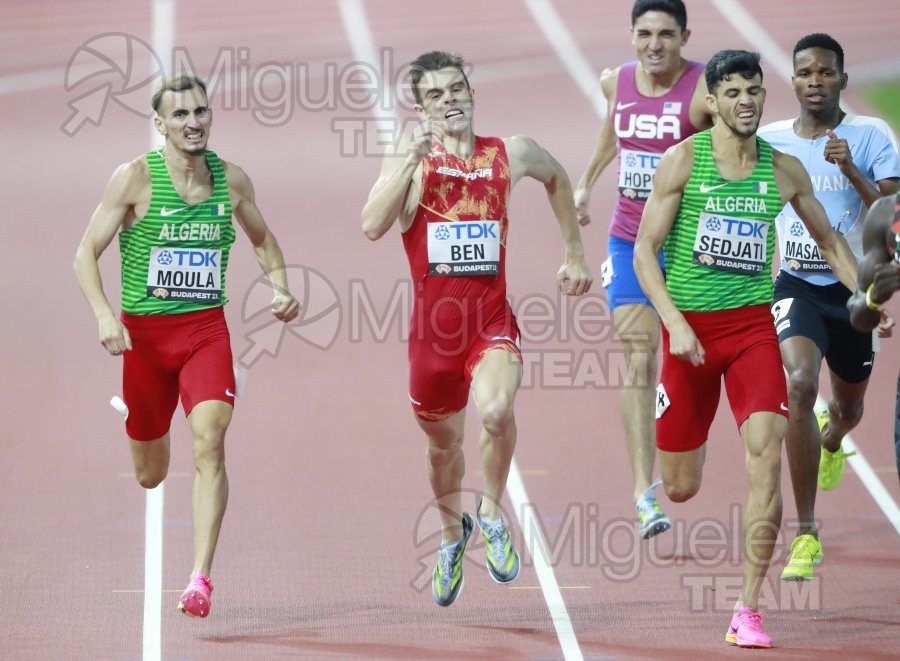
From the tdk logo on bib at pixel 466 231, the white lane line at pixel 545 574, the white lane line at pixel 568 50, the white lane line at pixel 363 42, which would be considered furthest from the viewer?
the white lane line at pixel 568 50

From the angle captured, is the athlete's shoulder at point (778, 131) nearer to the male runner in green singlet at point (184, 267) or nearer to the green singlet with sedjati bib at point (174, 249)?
the male runner in green singlet at point (184, 267)

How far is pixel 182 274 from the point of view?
23.1 feet

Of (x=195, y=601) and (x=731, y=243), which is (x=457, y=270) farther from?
(x=195, y=601)

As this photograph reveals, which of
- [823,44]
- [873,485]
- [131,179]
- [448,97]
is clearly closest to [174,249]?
[131,179]

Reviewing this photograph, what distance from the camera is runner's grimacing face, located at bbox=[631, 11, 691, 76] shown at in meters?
8.29

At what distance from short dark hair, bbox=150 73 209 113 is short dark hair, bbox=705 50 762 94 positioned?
2.04m

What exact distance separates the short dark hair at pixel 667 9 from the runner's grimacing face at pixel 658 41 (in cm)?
2

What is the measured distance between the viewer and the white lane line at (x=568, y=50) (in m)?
18.7

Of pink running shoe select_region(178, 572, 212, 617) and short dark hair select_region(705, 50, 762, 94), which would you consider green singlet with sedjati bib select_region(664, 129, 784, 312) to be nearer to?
short dark hair select_region(705, 50, 762, 94)

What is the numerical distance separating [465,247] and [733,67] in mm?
1262

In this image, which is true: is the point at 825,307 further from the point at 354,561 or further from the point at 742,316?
the point at 354,561

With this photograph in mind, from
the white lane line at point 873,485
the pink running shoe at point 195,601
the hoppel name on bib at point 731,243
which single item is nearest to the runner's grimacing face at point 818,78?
the hoppel name on bib at point 731,243

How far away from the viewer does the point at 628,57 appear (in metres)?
19.2

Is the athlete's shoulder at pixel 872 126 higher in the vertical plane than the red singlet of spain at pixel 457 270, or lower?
higher
